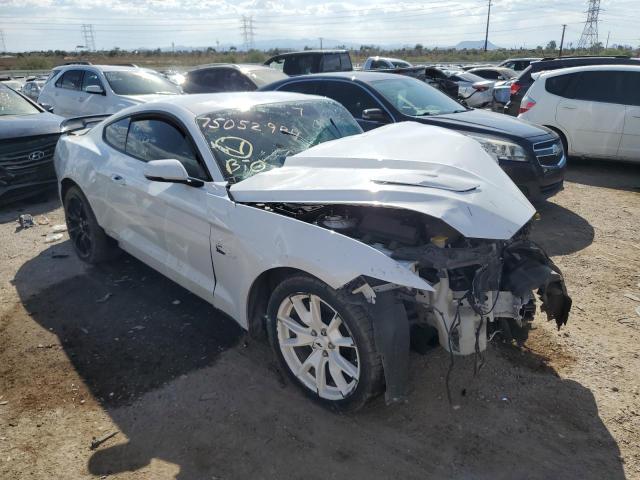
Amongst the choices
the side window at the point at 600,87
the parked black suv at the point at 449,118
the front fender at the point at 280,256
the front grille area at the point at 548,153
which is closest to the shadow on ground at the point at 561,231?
the parked black suv at the point at 449,118

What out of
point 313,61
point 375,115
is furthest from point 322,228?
point 313,61

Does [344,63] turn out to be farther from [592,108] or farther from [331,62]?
[592,108]

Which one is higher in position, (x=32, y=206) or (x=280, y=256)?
(x=280, y=256)

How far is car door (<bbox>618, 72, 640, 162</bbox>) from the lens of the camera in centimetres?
820

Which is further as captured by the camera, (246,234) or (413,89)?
(413,89)

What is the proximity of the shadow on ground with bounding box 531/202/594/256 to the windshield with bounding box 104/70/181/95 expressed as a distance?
7378 mm

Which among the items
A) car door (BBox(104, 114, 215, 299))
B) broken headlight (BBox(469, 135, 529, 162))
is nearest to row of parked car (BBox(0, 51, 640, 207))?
broken headlight (BBox(469, 135, 529, 162))

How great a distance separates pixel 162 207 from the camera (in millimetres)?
3705

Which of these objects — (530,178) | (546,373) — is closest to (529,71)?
(530,178)

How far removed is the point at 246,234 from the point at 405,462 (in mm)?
1526

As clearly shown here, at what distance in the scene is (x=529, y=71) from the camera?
11.5 m

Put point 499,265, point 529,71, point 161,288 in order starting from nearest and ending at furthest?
point 499,265, point 161,288, point 529,71

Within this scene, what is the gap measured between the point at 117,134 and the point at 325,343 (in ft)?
9.42

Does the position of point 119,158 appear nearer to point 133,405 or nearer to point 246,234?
point 246,234
